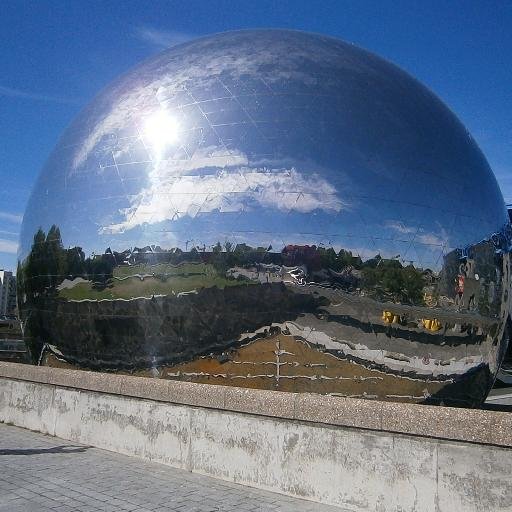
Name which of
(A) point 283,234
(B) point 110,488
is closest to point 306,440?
(B) point 110,488

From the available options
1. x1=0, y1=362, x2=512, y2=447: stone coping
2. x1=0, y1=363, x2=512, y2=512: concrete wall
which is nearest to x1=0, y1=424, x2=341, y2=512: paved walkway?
x1=0, y1=363, x2=512, y2=512: concrete wall

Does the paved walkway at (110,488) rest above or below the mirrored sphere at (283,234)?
below

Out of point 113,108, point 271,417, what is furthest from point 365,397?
point 113,108

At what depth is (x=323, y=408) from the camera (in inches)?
243

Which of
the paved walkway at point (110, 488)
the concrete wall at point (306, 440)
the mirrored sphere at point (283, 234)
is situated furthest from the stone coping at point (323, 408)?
the paved walkway at point (110, 488)

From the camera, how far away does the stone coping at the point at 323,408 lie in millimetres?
5117

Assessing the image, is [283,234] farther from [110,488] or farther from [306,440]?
[110,488]

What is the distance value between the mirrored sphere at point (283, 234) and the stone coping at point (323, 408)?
0.26 meters

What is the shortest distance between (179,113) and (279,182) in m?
1.83

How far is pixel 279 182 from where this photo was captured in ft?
23.6

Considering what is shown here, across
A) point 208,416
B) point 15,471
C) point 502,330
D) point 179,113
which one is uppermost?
point 179,113

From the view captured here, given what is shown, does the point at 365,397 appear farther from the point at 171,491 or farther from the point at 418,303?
the point at 171,491

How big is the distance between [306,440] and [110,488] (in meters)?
2.09

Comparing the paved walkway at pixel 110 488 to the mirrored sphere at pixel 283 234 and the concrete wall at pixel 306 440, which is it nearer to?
the concrete wall at pixel 306 440
